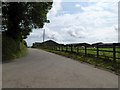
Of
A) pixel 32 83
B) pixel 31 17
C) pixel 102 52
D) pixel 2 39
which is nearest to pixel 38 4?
pixel 31 17

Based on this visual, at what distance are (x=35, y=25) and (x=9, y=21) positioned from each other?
183 inches

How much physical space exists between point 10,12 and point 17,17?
2.77 ft

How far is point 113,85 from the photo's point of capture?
9.04 m

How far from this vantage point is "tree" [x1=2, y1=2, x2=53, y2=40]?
2570 cm

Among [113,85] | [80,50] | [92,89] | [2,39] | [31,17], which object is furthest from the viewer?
[80,50]

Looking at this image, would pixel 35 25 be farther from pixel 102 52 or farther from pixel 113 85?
pixel 113 85

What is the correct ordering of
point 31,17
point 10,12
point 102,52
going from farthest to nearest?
point 31,17, point 10,12, point 102,52

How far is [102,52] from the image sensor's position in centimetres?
2116

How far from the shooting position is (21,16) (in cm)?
2650

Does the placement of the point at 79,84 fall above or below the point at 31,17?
below

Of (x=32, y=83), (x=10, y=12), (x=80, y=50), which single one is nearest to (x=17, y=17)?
(x=10, y=12)

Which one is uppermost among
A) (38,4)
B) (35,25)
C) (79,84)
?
(38,4)

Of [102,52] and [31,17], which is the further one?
[31,17]

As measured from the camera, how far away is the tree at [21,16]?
25703 mm
